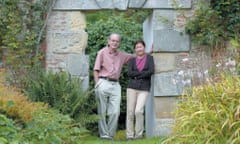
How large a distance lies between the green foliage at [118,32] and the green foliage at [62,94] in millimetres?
2333

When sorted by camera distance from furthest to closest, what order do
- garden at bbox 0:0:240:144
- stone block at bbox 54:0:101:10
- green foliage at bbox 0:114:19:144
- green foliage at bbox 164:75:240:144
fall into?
stone block at bbox 54:0:101:10 → garden at bbox 0:0:240:144 → green foliage at bbox 0:114:19:144 → green foliage at bbox 164:75:240:144

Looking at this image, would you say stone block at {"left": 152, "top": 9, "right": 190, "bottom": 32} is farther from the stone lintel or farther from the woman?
the woman

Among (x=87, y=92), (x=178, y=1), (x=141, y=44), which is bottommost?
(x=87, y=92)

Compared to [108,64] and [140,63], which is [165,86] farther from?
[108,64]

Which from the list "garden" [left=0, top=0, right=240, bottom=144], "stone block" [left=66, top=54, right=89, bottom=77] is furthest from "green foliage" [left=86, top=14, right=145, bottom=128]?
"stone block" [left=66, top=54, right=89, bottom=77]

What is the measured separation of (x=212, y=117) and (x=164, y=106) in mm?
4282

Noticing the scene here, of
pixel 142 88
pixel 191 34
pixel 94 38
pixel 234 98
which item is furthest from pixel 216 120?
pixel 94 38

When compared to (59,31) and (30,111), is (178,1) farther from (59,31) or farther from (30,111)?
(30,111)

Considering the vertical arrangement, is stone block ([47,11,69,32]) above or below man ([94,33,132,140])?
above

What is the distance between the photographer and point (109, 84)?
9234mm

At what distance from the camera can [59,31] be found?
9555 mm

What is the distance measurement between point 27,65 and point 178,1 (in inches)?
109

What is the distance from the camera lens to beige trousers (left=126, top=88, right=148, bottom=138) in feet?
30.1

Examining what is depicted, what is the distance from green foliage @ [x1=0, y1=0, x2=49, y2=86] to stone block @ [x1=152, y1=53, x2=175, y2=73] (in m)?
1.95
